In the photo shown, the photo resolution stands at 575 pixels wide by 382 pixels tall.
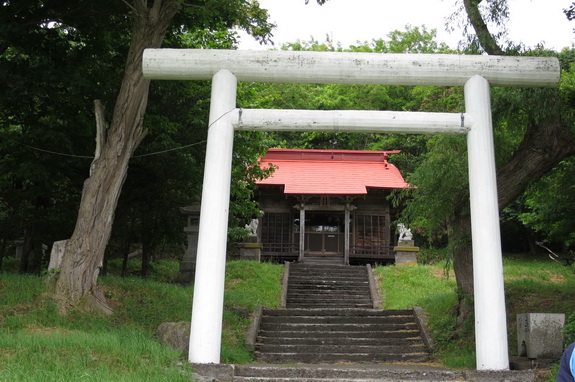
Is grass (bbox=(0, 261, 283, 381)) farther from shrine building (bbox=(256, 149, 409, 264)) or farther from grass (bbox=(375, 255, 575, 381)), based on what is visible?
shrine building (bbox=(256, 149, 409, 264))

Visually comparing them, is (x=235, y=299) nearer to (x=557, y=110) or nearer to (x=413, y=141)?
(x=557, y=110)

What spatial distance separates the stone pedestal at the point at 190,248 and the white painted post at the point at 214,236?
7505 mm

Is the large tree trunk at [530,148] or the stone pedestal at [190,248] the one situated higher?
the large tree trunk at [530,148]

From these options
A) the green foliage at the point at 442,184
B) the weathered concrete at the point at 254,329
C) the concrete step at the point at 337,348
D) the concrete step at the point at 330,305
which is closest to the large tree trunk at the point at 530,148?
the green foliage at the point at 442,184

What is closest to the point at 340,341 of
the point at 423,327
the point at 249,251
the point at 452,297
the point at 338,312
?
the point at 338,312

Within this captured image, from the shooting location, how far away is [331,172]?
76.8ft

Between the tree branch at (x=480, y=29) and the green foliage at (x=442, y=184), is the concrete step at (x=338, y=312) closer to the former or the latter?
the green foliage at (x=442, y=184)

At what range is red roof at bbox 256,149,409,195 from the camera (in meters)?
21.6

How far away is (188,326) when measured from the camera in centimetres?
769

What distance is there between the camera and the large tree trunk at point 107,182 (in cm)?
931

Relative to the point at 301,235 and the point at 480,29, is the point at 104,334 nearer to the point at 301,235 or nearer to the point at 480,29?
the point at 480,29

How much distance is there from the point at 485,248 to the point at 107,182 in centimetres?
635

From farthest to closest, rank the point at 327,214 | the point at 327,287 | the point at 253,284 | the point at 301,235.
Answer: the point at 327,214 → the point at 301,235 → the point at 327,287 → the point at 253,284

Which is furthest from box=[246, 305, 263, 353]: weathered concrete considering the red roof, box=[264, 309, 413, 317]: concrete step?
the red roof
